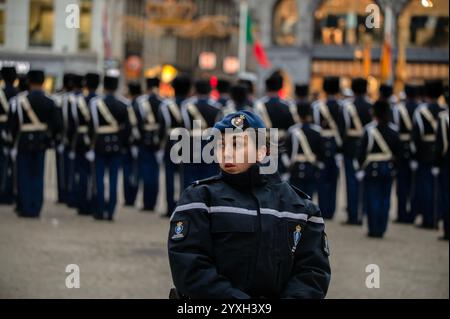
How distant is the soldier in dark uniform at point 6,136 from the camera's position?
15.6 metres

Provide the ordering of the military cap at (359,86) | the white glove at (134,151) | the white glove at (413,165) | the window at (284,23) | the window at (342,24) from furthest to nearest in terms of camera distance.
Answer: the window at (284,23) < the window at (342,24) < the white glove at (134,151) < the military cap at (359,86) < the white glove at (413,165)

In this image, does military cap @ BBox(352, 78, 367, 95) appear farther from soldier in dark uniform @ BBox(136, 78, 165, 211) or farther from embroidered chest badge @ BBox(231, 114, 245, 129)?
embroidered chest badge @ BBox(231, 114, 245, 129)

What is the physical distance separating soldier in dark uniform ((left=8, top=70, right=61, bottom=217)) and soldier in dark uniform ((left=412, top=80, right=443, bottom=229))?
5.11 meters

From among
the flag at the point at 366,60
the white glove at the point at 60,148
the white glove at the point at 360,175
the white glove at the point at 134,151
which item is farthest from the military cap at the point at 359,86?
the flag at the point at 366,60

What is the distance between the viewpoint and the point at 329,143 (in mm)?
16203

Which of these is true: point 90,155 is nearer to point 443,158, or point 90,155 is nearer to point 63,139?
point 63,139

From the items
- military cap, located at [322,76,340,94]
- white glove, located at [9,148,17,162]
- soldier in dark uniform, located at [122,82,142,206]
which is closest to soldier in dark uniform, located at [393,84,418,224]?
military cap, located at [322,76,340,94]

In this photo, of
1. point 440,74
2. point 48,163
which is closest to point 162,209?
point 48,163

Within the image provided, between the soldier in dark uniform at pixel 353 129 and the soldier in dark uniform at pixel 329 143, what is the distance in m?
0.13

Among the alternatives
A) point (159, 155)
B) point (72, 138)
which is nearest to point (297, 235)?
point (72, 138)

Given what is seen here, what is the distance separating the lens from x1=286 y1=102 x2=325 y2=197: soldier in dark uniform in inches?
595

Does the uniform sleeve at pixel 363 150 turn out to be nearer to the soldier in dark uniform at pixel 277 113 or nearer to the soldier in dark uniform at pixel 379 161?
the soldier in dark uniform at pixel 379 161

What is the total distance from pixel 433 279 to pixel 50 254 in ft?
12.6
